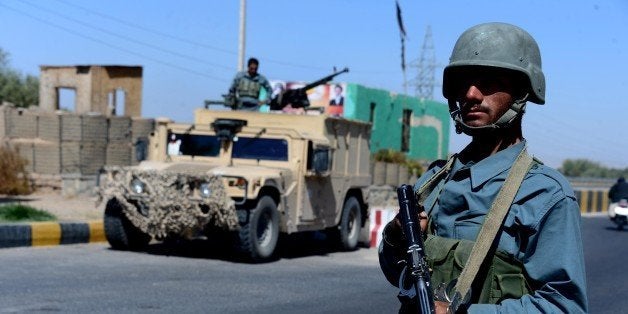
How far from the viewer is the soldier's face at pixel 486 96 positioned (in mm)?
→ 2475

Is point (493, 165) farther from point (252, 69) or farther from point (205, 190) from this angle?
point (252, 69)

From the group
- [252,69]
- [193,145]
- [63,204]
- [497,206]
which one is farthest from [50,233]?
[497,206]

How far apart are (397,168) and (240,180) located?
14024 mm

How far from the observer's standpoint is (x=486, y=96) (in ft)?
8.16

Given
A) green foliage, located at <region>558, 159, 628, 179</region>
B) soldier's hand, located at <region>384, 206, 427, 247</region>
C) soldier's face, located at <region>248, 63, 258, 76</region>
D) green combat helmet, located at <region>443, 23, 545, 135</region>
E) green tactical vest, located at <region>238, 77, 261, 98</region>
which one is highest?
soldier's face, located at <region>248, 63, 258, 76</region>

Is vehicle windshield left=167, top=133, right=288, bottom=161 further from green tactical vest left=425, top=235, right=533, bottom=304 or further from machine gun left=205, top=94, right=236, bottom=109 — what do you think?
green tactical vest left=425, top=235, right=533, bottom=304

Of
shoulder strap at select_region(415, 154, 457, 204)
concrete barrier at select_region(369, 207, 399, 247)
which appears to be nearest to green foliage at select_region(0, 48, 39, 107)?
concrete barrier at select_region(369, 207, 399, 247)

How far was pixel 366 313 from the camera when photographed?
28.3 feet

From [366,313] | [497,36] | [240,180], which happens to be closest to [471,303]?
[497,36]

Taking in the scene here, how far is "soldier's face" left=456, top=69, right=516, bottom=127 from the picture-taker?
2475 mm

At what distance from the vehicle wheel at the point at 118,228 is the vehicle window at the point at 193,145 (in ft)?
4.62

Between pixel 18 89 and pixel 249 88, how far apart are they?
3268 centimetres

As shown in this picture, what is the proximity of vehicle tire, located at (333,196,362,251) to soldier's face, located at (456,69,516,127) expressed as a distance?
12.6 m

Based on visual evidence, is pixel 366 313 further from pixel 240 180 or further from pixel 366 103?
pixel 366 103
